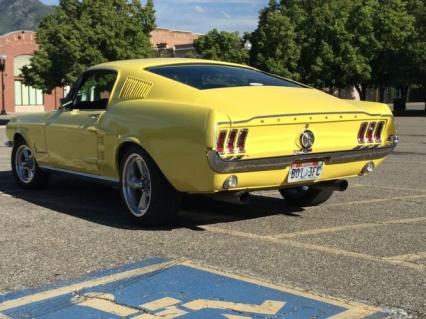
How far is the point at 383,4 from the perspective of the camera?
4238cm

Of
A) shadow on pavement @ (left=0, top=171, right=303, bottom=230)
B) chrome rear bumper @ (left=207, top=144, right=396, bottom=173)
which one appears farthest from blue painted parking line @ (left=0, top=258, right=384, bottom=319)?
shadow on pavement @ (left=0, top=171, right=303, bottom=230)

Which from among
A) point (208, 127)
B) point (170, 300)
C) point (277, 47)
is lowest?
point (170, 300)

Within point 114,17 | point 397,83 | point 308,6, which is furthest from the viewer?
point 308,6

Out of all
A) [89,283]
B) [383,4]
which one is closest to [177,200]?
[89,283]

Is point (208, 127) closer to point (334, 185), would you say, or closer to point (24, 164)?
point (334, 185)

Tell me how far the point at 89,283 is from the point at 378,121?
3.29 meters

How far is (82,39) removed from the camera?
3194cm

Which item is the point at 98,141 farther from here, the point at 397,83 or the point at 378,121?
the point at 397,83

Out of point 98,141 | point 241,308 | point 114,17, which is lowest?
point 241,308

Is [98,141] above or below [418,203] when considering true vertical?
above

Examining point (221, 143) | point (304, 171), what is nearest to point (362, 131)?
point (304, 171)

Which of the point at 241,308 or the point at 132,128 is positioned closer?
the point at 241,308

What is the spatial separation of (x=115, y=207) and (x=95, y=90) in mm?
1372

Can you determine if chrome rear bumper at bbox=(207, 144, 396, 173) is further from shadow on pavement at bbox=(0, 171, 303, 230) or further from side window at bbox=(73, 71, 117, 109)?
side window at bbox=(73, 71, 117, 109)
